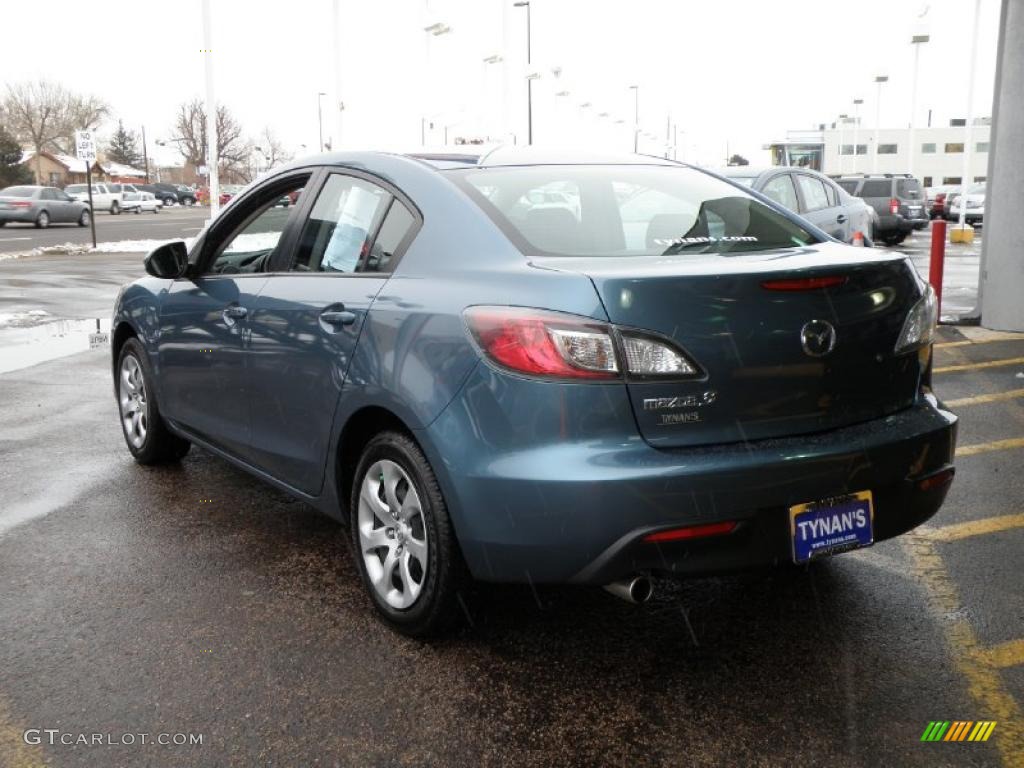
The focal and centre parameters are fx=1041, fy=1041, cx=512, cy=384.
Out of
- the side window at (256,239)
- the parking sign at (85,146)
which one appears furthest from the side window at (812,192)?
the parking sign at (85,146)

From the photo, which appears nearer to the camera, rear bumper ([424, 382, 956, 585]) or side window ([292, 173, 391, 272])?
rear bumper ([424, 382, 956, 585])

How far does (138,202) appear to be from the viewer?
59.3 metres

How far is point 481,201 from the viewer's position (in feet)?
11.3

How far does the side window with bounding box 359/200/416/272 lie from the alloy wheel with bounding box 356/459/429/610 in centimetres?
69

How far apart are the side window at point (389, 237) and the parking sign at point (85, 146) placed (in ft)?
71.5

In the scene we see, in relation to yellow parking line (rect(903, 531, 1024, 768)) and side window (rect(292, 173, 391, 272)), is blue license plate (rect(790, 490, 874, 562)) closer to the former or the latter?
yellow parking line (rect(903, 531, 1024, 768))

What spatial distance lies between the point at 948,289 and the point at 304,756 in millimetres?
14444

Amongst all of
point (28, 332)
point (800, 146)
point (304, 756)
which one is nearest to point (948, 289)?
point (28, 332)

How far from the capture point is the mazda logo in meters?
3.01

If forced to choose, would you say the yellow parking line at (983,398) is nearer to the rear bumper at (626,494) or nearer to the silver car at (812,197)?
the rear bumper at (626,494)

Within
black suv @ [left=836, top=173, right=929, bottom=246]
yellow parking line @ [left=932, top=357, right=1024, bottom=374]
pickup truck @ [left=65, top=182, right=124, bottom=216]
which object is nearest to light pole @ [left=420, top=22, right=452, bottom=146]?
black suv @ [left=836, top=173, right=929, bottom=246]

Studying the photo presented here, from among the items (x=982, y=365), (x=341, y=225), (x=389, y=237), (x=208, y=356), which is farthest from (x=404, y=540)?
(x=982, y=365)

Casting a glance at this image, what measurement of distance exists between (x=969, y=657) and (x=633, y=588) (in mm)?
1165

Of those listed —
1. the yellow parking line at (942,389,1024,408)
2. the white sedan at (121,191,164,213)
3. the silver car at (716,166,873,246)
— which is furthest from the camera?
the white sedan at (121,191,164,213)
